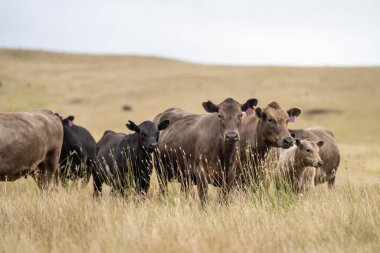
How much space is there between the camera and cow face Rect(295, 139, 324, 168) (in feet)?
35.9

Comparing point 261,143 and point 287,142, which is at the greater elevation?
point 287,142

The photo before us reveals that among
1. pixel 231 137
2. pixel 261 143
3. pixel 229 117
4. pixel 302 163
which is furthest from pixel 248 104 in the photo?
pixel 302 163

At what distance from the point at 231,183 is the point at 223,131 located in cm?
83

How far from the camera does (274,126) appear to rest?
991 centimetres

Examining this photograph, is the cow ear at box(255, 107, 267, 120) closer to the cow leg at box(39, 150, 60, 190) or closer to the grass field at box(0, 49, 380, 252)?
the grass field at box(0, 49, 380, 252)

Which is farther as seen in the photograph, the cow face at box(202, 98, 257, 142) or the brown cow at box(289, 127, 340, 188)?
the brown cow at box(289, 127, 340, 188)

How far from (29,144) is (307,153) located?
492 cm

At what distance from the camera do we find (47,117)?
10.4 m

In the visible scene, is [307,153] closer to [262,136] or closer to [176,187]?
[262,136]

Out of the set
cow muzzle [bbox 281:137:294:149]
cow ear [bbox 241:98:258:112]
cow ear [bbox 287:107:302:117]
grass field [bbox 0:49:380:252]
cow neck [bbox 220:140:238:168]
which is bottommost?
grass field [bbox 0:49:380:252]

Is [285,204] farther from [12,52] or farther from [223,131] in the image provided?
[12,52]

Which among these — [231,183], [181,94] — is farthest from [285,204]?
[181,94]

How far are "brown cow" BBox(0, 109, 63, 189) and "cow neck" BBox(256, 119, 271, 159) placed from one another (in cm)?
341

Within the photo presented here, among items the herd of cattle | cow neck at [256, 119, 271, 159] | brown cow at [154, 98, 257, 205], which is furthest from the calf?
brown cow at [154, 98, 257, 205]
